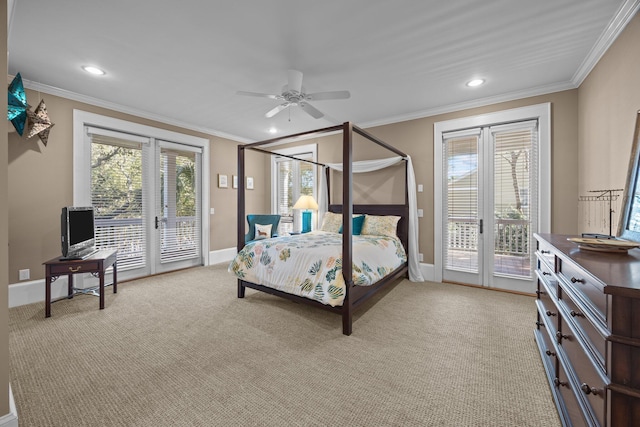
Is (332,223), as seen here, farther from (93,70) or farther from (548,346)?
(93,70)

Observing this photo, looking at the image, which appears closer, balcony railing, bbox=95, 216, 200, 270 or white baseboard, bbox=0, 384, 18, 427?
white baseboard, bbox=0, 384, 18, 427

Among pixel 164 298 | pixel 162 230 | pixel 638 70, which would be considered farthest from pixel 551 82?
pixel 162 230

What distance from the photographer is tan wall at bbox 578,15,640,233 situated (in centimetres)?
213

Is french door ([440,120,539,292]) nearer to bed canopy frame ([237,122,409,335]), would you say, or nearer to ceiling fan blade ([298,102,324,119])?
bed canopy frame ([237,122,409,335])

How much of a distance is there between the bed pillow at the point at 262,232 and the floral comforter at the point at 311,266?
5.28 feet

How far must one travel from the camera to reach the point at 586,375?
1146 mm

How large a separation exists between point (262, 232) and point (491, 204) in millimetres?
3803

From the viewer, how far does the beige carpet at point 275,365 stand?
157 centimetres

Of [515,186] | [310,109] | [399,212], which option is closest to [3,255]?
[310,109]

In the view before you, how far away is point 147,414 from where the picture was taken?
1567 millimetres

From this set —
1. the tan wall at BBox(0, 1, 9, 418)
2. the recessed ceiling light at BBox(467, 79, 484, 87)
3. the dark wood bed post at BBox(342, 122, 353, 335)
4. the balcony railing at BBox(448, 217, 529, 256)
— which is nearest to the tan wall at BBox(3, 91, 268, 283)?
the tan wall at BBox(0, 1, 9, 418)

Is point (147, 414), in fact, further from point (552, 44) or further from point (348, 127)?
point (552, 44)

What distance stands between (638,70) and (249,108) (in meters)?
4.16

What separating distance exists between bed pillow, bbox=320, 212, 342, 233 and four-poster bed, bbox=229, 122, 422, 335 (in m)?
0.36
